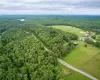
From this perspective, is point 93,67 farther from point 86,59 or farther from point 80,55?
point 80,55

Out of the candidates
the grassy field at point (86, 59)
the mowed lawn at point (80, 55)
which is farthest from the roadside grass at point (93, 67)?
the mowed lawn at point (80, 55)

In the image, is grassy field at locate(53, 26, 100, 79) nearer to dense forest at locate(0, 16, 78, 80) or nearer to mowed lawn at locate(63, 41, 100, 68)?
mowed lawn at locate(63, 41, 100, 68)

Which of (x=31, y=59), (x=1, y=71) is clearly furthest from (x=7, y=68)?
(x=31, y=59)

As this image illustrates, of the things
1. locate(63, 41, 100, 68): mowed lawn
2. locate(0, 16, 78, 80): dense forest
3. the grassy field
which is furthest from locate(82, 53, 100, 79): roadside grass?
locate(0, 16, 78, 80): dense forest

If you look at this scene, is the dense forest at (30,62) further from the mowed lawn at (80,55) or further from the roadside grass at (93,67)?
the roadside grass at (93,67)

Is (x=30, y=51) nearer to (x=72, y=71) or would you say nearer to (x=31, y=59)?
Answer: (x=31, y=59)

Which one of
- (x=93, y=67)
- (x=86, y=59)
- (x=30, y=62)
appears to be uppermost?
(x=30, y=62)

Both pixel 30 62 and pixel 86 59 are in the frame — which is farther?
pixel 86 59

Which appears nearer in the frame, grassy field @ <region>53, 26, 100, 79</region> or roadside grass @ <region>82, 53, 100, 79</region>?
roadside grass @ <region>82, 53, 100, 79</region>

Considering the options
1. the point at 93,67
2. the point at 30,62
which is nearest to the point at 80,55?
the point at 93,67

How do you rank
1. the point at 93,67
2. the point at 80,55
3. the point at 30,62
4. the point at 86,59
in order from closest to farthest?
the point at 30,62 < the point at 93,67 < the point at 86,59 < the point at 80,55

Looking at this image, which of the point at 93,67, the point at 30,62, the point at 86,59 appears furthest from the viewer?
the point at 86,59
